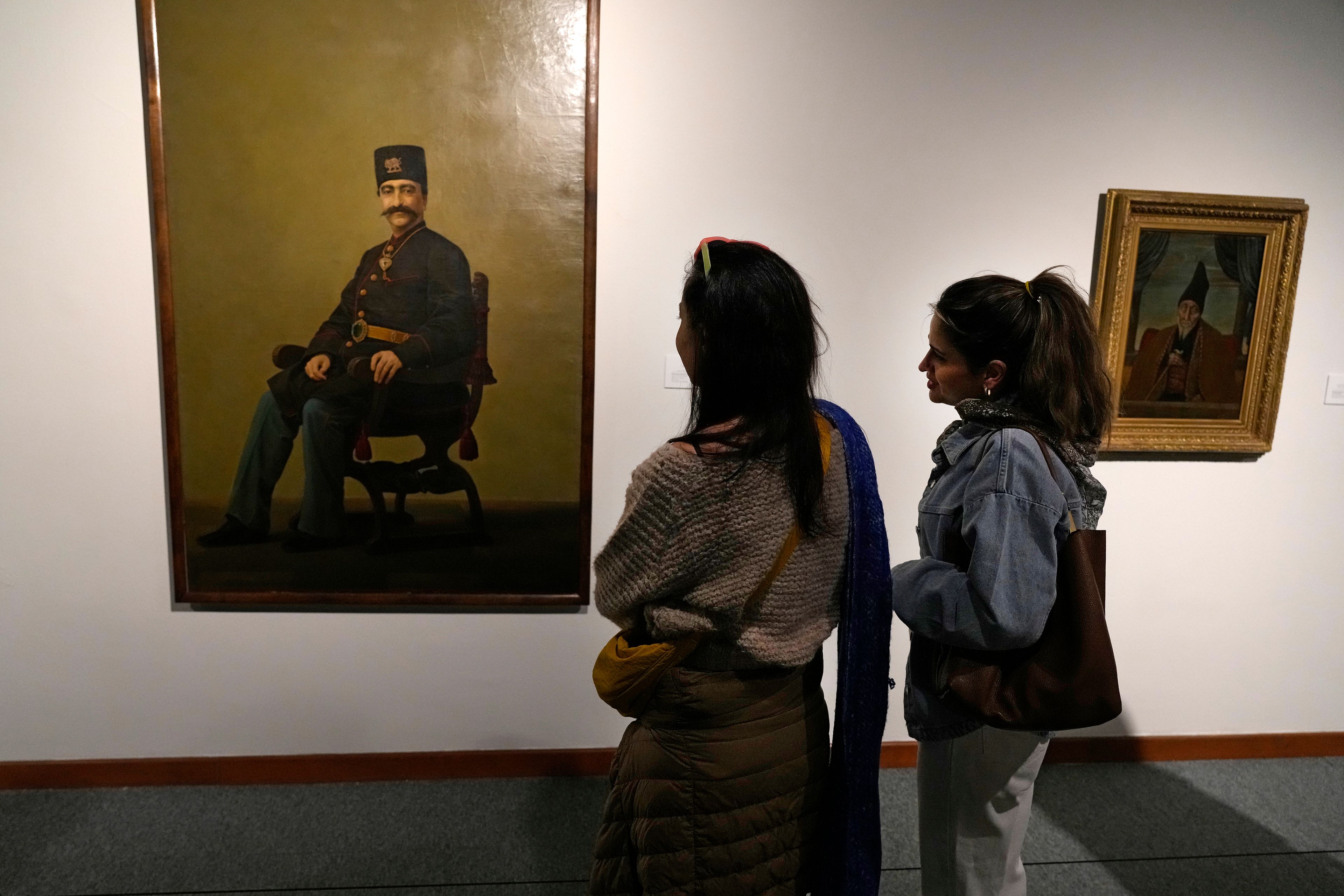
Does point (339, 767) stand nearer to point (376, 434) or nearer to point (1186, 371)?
point (376, 434)

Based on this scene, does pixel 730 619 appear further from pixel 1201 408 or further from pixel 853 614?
pixel 1201 408

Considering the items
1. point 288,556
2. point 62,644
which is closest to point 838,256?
point 288,556

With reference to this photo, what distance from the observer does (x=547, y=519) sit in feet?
8.06

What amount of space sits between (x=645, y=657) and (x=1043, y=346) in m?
0.94

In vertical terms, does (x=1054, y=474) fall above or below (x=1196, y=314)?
below

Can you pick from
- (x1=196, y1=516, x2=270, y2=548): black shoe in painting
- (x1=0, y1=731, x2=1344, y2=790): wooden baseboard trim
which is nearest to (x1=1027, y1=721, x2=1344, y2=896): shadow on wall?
(x1=0, y1=731, x2=1344, y2=790): wooden baseboard trim

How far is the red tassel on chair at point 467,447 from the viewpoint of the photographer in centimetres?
239

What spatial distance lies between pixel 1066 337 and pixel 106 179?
2740 millimetres

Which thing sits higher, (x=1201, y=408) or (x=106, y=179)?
(x=106, y=179)

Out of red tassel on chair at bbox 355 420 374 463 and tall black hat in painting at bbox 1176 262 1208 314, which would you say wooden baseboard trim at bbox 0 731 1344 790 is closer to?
red tassel on chair at bbox 355 420 374 463

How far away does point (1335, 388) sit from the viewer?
266 centimetres

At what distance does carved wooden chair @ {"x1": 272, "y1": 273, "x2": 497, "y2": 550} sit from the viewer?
7.63ft

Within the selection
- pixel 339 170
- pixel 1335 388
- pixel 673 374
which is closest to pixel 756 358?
pixel 673 374

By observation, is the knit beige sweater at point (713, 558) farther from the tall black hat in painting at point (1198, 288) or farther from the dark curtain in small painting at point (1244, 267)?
the dark curtain in small painting at point (1244, 267)
